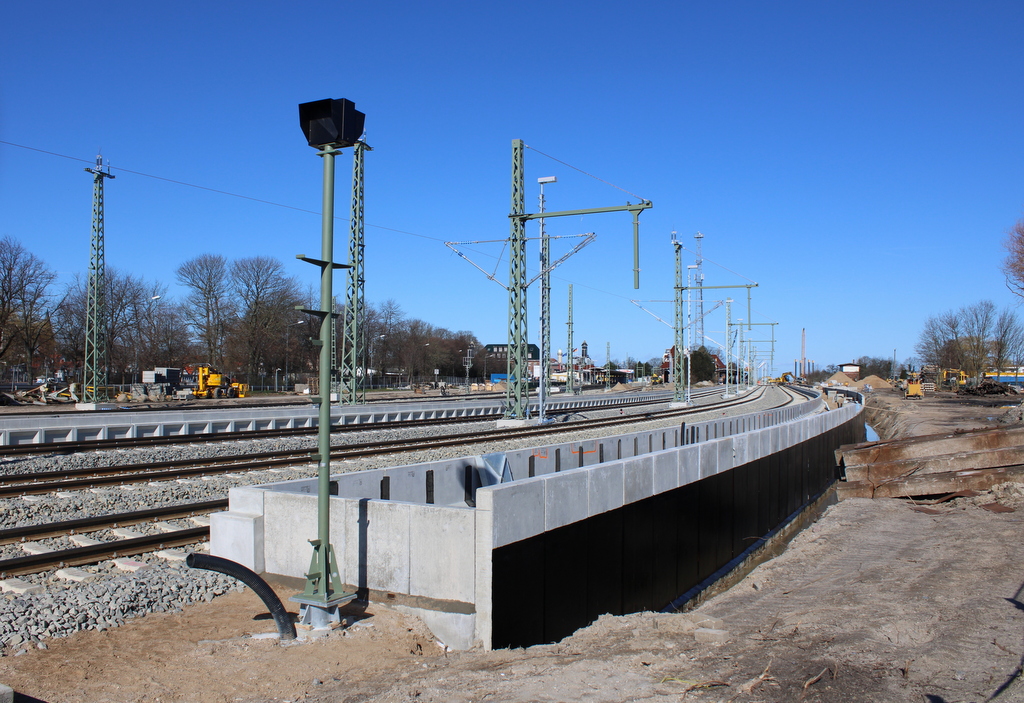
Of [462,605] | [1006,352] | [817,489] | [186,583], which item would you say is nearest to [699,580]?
[462,605]

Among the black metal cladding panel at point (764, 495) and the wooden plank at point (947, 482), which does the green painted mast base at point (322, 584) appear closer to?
the black metal cladding panel at point (764, 495)

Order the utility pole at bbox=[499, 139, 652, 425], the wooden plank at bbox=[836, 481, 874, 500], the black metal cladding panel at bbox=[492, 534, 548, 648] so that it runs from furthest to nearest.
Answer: the utility pole at bbox=[499, 139, 652, 425]
the wooden plank at bbox=[836, 481, 874, 500]
the black metal cladding panel at bbox=[492, 534, 548, 648]

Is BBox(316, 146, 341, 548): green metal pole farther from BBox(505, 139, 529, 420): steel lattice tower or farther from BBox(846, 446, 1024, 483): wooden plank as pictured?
BBox(505, 139, 529, 420): steel lattice tower

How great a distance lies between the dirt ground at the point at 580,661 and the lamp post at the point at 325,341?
318 mm

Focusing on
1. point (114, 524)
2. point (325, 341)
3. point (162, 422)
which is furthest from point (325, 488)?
point (162, 422)

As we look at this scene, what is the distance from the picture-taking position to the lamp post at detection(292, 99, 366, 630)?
265 inches

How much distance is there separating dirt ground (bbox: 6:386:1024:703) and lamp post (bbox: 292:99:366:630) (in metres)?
0.32

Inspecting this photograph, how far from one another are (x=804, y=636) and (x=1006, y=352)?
115 m

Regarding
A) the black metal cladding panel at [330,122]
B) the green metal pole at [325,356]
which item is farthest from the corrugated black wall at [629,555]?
the black metal cladding panel at [330,122]

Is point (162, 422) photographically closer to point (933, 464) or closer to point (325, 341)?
point (325, 341)

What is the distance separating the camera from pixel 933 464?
64.5 ft

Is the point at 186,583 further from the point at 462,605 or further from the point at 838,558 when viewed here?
the point at 838,558

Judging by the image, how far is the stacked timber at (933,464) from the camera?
1862 cm

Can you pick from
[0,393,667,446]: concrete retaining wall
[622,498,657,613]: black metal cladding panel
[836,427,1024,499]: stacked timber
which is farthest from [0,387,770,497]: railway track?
[836,427,1024,499]: stacked timber
